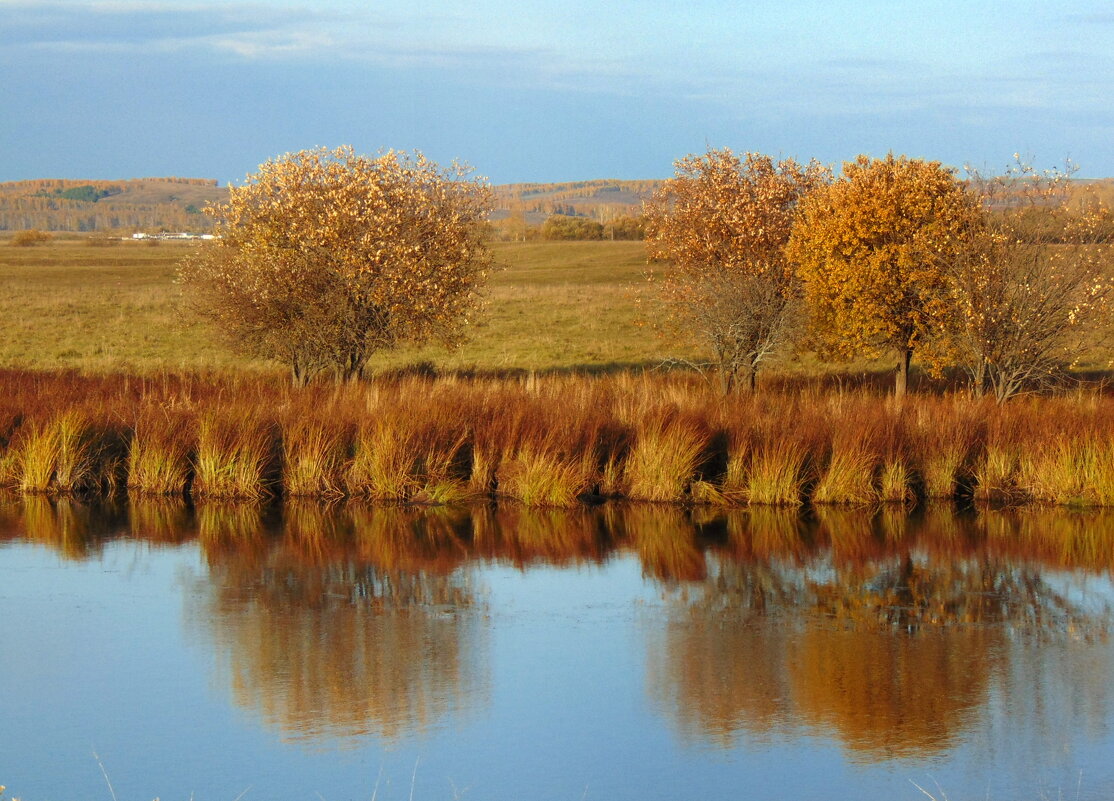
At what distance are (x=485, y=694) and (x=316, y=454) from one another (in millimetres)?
9209

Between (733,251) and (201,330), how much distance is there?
20.9 metres

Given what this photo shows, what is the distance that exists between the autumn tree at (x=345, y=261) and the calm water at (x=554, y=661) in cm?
980

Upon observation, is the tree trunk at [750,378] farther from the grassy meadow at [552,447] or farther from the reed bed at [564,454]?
the reed bed at [564,454]

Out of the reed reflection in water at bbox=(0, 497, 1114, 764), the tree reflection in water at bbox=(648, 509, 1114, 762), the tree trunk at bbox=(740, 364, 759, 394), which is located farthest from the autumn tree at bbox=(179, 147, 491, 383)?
the tree reflection in water at bbox=(648, 509, 1114, 762)

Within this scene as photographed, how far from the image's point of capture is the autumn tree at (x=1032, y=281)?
905 inches

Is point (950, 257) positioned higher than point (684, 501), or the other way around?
point (950, 257)

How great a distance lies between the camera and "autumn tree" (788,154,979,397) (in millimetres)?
24531

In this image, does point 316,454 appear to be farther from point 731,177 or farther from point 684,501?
point 731,177

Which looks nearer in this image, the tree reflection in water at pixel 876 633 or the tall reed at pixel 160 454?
the tree reflection in water at pixel 876 633

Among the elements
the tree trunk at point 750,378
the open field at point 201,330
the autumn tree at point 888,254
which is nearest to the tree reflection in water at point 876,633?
the autumn tree at point 888,254

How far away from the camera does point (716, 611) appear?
463 inches

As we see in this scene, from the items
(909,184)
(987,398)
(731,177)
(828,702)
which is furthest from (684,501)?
(731,177)

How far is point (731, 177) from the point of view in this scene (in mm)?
28188

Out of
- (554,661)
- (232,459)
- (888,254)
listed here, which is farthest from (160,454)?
(888,254)
